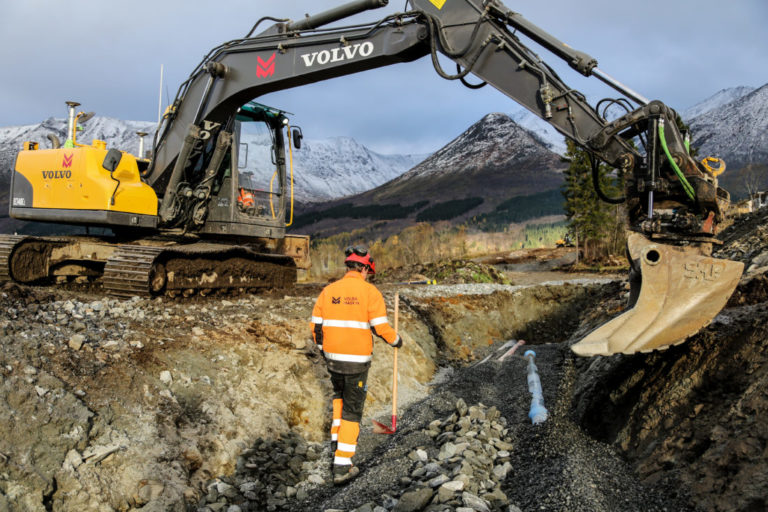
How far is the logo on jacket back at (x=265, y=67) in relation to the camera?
7.44 m

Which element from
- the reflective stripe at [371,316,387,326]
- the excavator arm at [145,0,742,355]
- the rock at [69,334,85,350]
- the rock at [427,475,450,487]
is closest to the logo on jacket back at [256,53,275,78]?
the excavator arm at [145,0,742,355]

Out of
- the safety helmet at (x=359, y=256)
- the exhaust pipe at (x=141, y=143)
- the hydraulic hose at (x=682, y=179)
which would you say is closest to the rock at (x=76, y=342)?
the safety helmet at (x=359, y=256)

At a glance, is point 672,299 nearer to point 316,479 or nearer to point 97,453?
point 316,479

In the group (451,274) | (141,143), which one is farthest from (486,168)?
(141,143)

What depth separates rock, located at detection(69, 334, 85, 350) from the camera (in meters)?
4.78

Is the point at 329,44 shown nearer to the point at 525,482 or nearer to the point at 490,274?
the point at 525,482

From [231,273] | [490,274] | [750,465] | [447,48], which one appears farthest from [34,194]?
[490,274]

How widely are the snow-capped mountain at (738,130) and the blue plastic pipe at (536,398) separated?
67.5 meters

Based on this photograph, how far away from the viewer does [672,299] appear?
→ 12.9ft

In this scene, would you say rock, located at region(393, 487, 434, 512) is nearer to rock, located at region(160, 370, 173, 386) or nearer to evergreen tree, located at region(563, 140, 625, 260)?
rock, located at region(160, 370, 173, 386)

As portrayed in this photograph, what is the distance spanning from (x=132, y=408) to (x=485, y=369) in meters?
4.75

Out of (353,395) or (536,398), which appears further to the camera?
(536,398)

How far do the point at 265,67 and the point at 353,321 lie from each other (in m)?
4.63

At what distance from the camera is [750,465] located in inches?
112
